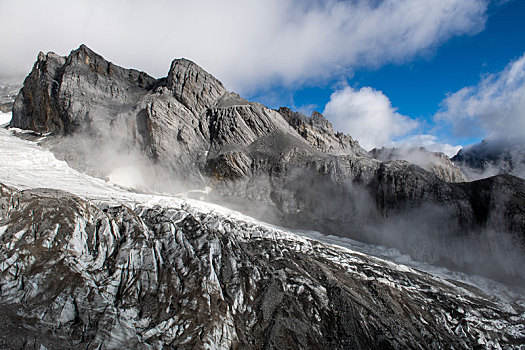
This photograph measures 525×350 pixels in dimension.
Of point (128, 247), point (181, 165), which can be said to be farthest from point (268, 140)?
point (128, 247)

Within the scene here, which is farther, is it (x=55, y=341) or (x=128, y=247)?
(x=128, y=247)

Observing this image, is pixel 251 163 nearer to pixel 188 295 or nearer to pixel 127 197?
pixel 127 197

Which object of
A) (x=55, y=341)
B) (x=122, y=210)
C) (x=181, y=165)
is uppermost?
(x=181, y=165)

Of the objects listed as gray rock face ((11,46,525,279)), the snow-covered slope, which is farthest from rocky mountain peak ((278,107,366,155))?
the snow-covered slope

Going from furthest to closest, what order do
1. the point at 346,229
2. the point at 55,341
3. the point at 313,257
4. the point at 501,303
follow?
the point at 346,229
the point at 313,257
the point at 501,303
the point at 55,341

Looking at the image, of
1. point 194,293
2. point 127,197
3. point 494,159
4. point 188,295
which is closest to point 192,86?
point 127,197

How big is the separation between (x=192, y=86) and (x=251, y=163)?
77.1ft

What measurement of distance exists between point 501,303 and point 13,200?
156 feet

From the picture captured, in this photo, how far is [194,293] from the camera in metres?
23.5

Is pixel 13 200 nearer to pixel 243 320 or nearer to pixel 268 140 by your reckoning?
pixel 243 320

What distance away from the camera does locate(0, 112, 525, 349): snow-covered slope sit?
19.4m

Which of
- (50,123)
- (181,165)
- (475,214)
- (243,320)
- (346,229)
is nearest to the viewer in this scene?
(243,320)

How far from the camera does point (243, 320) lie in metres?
23.1

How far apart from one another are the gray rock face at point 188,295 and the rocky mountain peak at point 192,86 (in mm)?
37458
